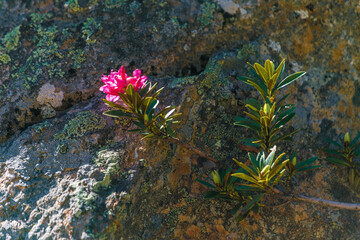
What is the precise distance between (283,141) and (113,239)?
3.70 ft

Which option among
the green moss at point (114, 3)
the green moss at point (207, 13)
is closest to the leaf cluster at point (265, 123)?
the green moss at point (207, 13)

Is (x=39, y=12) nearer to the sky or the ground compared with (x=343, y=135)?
nearer to the sky

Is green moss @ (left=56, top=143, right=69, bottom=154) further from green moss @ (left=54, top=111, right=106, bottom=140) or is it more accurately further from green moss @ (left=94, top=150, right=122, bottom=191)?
green moss @ (left=94, top=150, right=122, bottom=191)

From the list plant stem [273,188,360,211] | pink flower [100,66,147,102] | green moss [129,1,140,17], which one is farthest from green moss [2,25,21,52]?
plant stem [273,188,360,211]

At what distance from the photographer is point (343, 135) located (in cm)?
223

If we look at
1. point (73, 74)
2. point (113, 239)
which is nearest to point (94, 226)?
point (113, 239)

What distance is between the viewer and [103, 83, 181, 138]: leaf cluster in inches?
66.7

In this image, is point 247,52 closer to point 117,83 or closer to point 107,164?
point 117,83

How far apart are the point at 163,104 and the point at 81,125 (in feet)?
1.51

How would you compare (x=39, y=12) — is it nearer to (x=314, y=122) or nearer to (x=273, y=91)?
(x=273, y=91)

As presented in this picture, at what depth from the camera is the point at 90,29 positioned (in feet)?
7.20

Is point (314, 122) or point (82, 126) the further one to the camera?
point (314, 122)

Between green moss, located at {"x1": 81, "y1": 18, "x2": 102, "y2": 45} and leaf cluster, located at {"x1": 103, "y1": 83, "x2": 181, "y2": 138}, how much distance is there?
616 mm

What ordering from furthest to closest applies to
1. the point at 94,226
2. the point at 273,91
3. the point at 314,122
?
the point at 314,122
the point at 273,91
the point at 94,226
